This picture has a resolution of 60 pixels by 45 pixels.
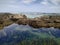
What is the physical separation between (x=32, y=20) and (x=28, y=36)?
0.28 meters

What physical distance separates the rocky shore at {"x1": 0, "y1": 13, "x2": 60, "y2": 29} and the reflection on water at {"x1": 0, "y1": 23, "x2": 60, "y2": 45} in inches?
2.4

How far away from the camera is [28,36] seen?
5.93 feet

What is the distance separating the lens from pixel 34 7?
6.33 ft

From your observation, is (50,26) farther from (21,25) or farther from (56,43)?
(21,25)

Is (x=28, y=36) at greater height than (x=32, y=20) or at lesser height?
lesser

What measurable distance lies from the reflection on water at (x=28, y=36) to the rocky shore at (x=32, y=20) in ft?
0.20

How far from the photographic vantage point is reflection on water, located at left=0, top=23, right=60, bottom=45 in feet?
5.84

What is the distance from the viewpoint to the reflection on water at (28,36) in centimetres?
178

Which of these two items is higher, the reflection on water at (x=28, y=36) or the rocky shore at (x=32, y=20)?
the rocky shore at (x=32, y=20)

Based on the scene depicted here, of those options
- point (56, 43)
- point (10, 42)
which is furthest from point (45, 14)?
point (10, 42)

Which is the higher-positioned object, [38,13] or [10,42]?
[38,13]

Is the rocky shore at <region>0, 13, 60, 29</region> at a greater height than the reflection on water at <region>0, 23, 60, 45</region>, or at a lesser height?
greater

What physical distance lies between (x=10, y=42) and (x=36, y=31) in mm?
468

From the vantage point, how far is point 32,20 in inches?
73.0
